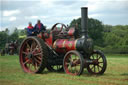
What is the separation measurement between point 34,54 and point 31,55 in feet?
0.51

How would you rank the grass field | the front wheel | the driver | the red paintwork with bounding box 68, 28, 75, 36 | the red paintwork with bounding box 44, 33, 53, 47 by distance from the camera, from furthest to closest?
the driver, the red paintwork with bounding box 44, 33, 53, 47, the red paintwork with bounding box 68, 28, 75, 36, the front wheel, the grass field

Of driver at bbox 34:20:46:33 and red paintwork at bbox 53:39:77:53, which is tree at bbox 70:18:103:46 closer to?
driver at bbox 34:20:46:33

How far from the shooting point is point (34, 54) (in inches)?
410

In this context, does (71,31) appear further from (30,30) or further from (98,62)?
(30,30)

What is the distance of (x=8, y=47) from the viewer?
34.0m

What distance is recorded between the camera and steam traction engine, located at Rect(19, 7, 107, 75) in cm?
919

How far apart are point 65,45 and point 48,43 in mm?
1239

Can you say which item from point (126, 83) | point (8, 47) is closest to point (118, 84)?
point (126, 83)

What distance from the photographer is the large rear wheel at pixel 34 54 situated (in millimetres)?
9750

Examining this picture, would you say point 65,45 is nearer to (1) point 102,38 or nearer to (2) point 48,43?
(2) point 48,43

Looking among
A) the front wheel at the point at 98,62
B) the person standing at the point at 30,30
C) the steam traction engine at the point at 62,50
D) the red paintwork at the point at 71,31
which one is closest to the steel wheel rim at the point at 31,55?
the steam traction engine at the point at 62,50

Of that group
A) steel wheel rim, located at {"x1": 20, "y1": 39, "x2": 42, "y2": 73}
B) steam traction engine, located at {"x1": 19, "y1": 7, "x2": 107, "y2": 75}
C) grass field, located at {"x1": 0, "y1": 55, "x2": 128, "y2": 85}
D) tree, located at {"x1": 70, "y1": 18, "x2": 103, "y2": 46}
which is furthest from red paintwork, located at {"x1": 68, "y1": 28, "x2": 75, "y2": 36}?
tree, located at {"x1": 70, "y1": 18, "x2": 103, "y2": 46}

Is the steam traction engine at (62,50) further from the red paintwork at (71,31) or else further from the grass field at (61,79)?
the grass field at (61,79)

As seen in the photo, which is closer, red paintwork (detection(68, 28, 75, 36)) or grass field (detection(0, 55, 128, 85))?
grass field (detection(0, 55, 128, 85))
